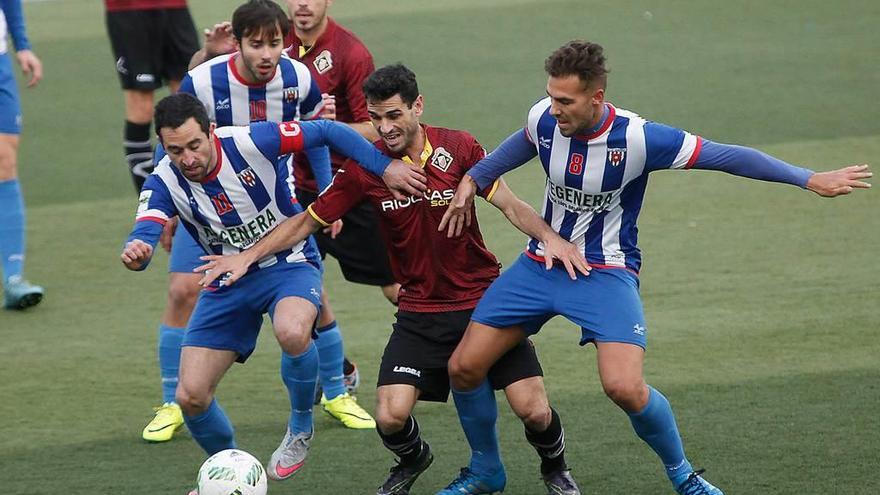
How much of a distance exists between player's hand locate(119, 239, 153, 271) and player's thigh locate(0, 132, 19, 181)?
3.44 meters

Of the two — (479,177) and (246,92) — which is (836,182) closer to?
(479,177)

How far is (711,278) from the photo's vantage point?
8578 millimetres

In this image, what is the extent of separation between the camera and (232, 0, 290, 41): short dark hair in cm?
621

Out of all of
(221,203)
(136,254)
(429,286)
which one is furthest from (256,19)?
(429,286)

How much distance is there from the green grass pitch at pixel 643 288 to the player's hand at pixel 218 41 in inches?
69.6

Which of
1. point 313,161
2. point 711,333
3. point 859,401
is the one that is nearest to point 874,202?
point 711,333

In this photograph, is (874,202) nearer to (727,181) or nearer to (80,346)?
(727,181)

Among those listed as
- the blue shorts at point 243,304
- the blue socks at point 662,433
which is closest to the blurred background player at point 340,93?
the blue shorts at point 243,304

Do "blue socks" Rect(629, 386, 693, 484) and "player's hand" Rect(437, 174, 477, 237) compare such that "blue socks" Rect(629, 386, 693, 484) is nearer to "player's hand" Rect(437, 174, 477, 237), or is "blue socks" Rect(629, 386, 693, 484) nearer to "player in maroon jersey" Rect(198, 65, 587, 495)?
"player in maroon jersey" Rect(198, 65, 587, 495)

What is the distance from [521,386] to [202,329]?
1402 millimetres

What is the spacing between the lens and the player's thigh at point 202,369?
18.3ft

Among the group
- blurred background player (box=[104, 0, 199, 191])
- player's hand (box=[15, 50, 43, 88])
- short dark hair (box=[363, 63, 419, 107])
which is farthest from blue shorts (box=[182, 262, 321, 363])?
blurred background player (box=[104, 0, 199, 191])

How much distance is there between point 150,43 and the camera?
9.51m

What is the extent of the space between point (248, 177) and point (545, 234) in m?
1.31
